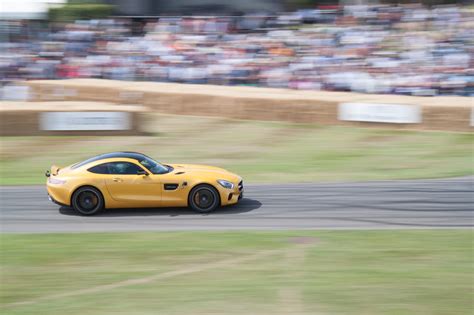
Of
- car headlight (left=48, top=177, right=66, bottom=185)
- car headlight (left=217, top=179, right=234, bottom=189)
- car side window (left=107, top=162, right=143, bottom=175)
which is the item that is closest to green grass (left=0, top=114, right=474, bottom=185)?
car headlight (left=217, top=179, right=234, bottom=189)

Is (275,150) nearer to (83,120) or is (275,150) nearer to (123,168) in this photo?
(83,120)

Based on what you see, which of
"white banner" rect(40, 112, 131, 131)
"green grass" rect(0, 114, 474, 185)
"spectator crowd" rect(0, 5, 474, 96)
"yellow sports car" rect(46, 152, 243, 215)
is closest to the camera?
"yellow sports car" rect(46, 152, 243, 215)

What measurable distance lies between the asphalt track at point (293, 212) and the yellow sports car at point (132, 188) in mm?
221

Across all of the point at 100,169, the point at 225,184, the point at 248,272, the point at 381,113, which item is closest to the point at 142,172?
the point at 100,169

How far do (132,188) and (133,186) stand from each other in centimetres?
4

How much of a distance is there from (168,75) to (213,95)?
13.6ft

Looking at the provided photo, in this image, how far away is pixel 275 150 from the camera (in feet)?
61.4

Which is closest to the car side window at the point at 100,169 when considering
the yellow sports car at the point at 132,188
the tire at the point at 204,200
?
the yellow sports car at the point at 132,188

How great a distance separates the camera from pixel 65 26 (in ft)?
91.8

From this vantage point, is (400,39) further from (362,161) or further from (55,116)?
(55,116)

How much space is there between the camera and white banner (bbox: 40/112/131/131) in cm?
2067

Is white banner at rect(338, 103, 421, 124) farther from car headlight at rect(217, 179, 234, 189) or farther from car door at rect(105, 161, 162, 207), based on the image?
car door at rect(105, 161, 162, 207)

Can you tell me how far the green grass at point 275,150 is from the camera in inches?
645

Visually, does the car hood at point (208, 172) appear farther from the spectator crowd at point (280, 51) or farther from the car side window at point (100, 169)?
the spectator crowd at point (280, 51)
